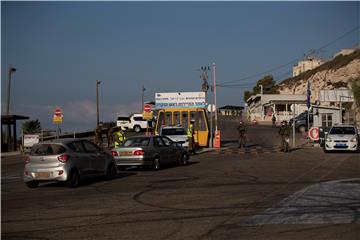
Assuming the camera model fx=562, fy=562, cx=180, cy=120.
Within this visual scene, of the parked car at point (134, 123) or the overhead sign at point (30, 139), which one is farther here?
the parked car at point (134, 123)

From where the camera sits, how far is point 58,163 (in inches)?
623

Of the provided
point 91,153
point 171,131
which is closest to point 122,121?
point 171,131

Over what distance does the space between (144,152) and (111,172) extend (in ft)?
9.08

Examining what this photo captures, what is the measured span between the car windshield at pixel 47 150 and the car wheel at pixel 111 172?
2443 millimetres

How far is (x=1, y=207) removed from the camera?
12.3 m

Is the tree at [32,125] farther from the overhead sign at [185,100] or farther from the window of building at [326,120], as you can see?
the window of building at [326,120]

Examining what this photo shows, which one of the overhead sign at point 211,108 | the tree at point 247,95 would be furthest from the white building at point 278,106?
the tree at point 247,95

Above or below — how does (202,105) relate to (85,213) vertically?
above

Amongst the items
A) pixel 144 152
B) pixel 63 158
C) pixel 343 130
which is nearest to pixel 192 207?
pixel 63 158

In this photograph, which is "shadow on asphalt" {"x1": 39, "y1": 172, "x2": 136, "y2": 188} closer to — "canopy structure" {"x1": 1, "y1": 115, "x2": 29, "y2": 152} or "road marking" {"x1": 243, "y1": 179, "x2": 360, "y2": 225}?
"road marking" {"x1": 243, "y1": 179, "x2": 360, "y2": 225}

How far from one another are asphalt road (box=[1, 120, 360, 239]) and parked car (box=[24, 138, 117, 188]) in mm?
354

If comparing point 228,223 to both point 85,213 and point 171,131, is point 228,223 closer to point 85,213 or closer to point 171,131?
point 85,213

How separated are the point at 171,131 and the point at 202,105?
4832 millimetres

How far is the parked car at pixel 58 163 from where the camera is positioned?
1580 centimetres
